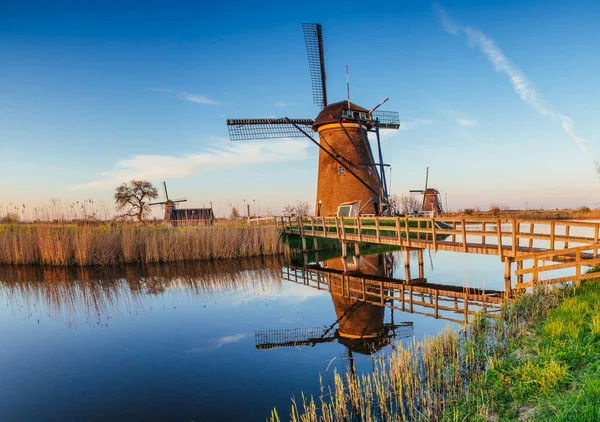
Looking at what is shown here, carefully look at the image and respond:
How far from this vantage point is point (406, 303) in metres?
9.02

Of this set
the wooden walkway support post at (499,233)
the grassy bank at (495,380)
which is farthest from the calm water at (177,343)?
the wooden walkway support post at (499,233)

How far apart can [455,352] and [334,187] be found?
59.7 feet

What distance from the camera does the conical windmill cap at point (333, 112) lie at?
2241 centimetres

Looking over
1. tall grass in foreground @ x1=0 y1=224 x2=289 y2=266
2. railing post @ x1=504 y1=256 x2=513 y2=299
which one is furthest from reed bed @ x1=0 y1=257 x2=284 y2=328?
railing post @ x1=504 y1=256 x2=513 y2=299

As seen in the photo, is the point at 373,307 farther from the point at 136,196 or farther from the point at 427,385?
the point at 136,196

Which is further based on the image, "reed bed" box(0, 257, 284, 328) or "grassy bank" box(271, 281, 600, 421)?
"reed bed" box(0, 257, 284, 328)

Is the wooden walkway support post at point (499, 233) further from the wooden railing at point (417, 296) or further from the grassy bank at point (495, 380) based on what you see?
the grassy bank at point (495, 380)

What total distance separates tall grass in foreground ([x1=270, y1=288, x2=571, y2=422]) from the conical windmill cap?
706 inches

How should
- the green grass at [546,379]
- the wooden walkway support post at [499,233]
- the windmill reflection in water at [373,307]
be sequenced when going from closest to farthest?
the green grass at [546,379]
the windmill reflection in water at [373,307]
the wooden walkway support post at [499,233]

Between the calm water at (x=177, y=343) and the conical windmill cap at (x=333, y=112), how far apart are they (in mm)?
12819

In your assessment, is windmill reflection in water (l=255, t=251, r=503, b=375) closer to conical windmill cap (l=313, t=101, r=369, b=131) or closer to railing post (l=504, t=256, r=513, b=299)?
railing post (l=504, t=256, r=513, b=299)

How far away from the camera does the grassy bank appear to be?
325cm

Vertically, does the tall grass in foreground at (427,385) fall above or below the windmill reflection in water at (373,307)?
above

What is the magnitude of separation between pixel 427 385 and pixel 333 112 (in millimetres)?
19874
